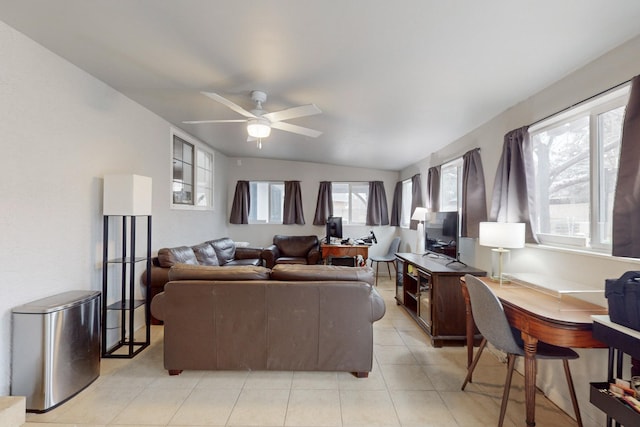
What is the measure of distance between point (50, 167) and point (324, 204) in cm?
481

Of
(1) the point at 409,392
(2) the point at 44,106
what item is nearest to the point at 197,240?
(2) the point at 44,106

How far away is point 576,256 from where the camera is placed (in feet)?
6.70

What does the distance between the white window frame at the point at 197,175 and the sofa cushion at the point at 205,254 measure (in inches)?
25.8

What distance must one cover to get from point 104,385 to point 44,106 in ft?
7.17

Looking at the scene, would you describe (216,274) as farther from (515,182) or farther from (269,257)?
(269,257)

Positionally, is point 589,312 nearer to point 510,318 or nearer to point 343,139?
point 510,318

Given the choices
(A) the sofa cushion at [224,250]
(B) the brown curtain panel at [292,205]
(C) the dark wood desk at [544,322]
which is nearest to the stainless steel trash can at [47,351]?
(A) the sofa cushion at [224,250]

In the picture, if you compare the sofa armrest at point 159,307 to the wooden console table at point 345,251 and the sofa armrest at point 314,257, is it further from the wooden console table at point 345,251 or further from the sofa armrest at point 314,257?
the sofa armrest at point 314,257

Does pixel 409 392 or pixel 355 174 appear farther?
pixel 355 174

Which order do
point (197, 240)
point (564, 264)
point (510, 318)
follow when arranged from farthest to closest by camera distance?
point (197, 240), point (564, 264), point (510, 318)

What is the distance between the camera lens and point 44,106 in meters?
2.21

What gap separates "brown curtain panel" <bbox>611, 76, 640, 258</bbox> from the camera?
1.60 meters

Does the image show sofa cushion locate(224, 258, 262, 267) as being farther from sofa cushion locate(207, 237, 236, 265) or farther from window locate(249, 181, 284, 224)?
window locate(249, 181, 284, 224)

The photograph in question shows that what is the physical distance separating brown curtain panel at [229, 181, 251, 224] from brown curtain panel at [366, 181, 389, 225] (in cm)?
272
